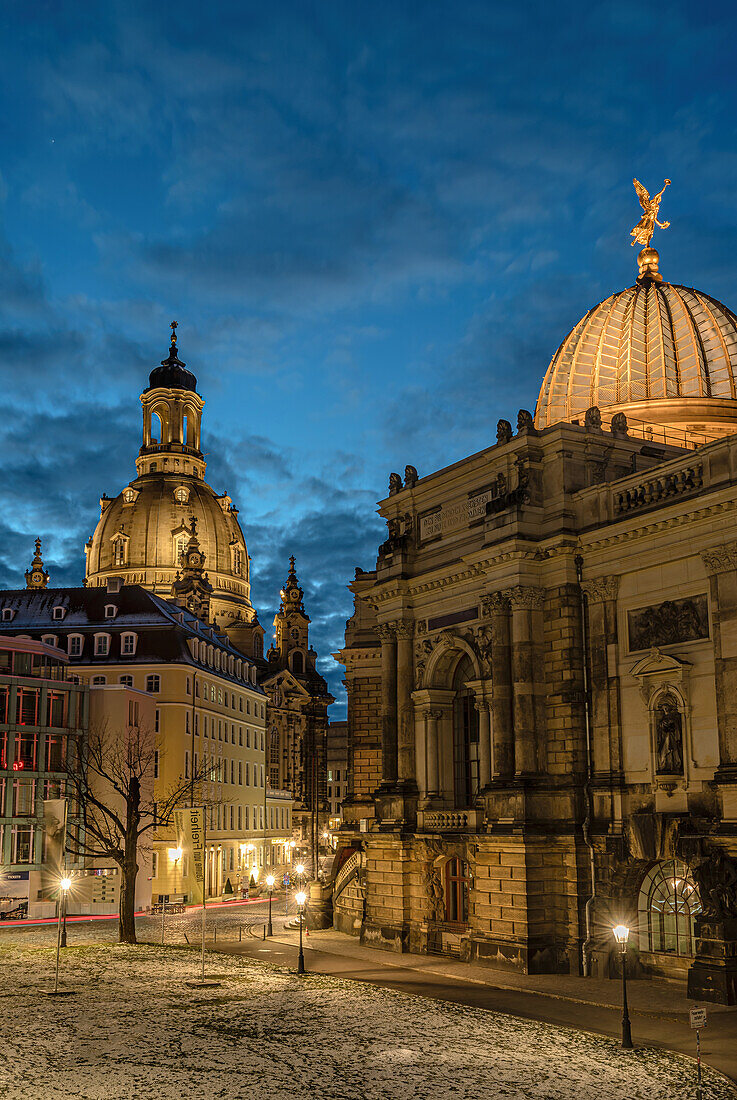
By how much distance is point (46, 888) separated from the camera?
63.5m

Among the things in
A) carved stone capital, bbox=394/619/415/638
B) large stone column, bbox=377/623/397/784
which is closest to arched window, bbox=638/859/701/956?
large stone column, bbox=377/623/397/784

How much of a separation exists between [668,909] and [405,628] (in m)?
18.1

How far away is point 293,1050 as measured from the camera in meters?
27.5

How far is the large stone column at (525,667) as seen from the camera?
43031mm

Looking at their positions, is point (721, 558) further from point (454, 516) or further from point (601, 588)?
point (454, 516)

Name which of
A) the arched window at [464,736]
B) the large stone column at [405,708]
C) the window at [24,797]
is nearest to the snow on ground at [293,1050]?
the arched window at [464,736]

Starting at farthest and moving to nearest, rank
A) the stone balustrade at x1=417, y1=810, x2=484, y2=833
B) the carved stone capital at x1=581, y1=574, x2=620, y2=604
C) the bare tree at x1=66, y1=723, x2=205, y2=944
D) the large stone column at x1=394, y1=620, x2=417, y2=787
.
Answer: the bare tree at x1=66, y1=723, x2=205, y2=944 → the large stone column at x1=394, y1=620, x2=417, y2=787 → the stone balustrade at x1=417, y1=810, x2=484, y2=833 → the carved stone capital at x1=581, y1=574, x2=620, y2=604

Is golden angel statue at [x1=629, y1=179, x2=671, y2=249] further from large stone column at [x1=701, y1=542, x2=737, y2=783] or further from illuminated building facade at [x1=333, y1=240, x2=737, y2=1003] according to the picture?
large stone column at [x1=701, y1=542, x2=737, y2=783]

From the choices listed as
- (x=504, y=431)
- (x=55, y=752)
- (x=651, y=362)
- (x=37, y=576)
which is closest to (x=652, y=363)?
(x=651, y=362)

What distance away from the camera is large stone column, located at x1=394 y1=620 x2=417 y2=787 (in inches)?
2021

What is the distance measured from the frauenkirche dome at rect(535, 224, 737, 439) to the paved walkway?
25.3m

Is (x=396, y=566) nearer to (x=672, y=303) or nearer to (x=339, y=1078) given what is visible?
(x=672, y=303)

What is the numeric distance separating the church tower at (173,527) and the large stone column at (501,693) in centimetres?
9501

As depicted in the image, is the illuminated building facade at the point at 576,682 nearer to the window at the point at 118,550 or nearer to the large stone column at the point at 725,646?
the large stone column at the point at 725,646
